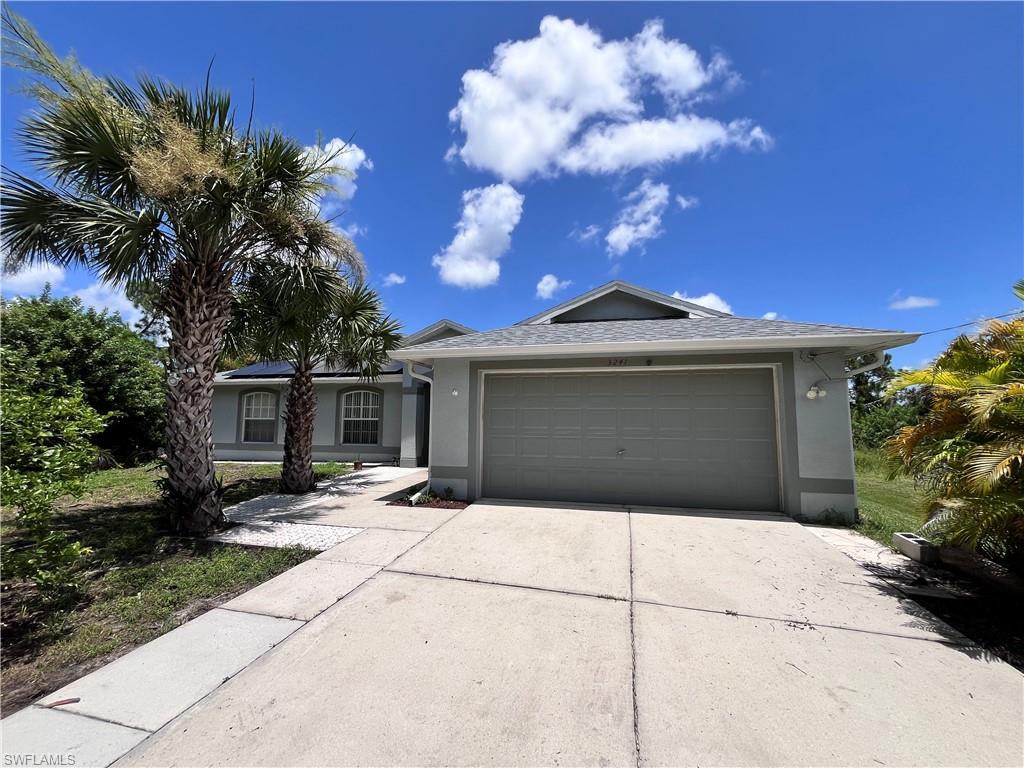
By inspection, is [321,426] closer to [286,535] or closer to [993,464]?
[286,535]

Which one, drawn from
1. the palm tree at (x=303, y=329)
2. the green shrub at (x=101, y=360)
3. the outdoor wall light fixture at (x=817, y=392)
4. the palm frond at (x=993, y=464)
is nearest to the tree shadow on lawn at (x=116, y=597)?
the palm tree at (x=303, y=329)

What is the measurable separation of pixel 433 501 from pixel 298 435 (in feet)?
12.1

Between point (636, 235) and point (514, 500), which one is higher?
point (636, 235)

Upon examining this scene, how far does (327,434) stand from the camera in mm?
14617

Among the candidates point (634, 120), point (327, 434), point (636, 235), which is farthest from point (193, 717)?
point (636, 235)

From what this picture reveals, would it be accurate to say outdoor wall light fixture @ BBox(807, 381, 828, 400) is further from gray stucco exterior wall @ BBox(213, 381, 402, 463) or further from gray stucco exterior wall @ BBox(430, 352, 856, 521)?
gray stucco exterior wall @ BBox(213, 381, 402, 463)

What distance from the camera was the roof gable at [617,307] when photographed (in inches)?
433

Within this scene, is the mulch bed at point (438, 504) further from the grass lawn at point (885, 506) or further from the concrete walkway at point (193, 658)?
the grass lawn at point (885, 506)

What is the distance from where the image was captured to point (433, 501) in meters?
7.66

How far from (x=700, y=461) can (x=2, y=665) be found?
8166 mm

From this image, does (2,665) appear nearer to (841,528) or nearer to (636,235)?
(841,528)

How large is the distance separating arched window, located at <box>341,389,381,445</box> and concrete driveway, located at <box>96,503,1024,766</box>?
10.5 meters

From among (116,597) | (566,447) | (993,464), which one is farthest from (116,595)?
(993,464)

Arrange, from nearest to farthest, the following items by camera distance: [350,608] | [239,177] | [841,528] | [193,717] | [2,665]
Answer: [193,717], [2,665], [350,608], [239,177], [841,528]
